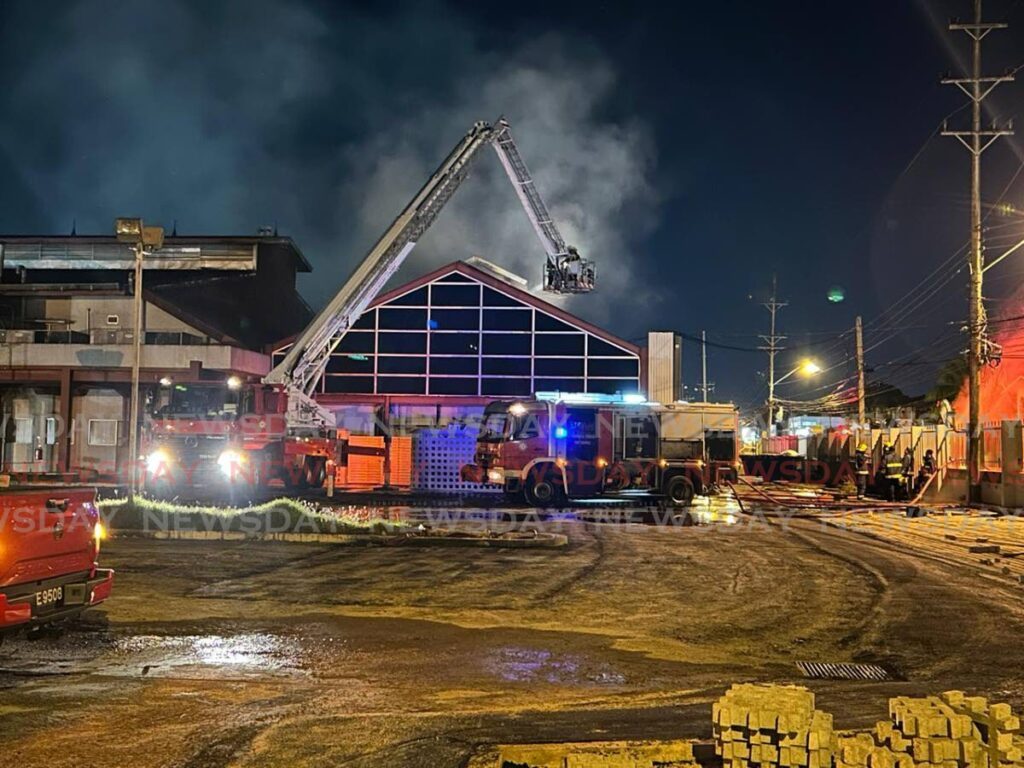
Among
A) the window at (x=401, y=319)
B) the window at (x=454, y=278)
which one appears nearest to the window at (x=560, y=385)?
the window at (x=454, y=278)

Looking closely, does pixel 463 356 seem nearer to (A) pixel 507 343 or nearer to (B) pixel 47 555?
(A) pixel 507 343

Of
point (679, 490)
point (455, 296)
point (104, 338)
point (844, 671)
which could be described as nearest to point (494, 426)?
point (679, 490)

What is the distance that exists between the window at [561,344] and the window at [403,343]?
195 inches

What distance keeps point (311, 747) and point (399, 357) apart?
30730 millimetres

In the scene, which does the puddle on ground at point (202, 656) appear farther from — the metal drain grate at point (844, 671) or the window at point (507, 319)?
the window at point (507, 319)

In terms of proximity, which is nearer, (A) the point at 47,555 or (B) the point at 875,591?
(A) the point at 47,555

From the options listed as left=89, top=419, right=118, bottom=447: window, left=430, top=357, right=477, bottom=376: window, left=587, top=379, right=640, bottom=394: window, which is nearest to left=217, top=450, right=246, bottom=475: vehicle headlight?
left=430, top=357, right=477, bottom=376: window

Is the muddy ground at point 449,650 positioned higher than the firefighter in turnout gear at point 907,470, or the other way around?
the firefighter in turnout gear at point 907,470

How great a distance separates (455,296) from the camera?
35.9 metres

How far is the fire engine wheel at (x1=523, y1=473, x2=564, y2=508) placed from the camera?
22406 mm

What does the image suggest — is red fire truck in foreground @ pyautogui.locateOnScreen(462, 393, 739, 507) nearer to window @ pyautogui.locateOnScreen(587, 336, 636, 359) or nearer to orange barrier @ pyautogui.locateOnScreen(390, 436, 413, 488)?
orange barrier @ pyautogui.locateOnScreen(390, 436, 413, 488)

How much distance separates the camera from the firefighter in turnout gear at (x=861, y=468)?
29.2 metres

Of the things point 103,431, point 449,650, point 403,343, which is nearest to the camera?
point 449,650

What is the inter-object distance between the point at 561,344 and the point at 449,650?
2789 cm
